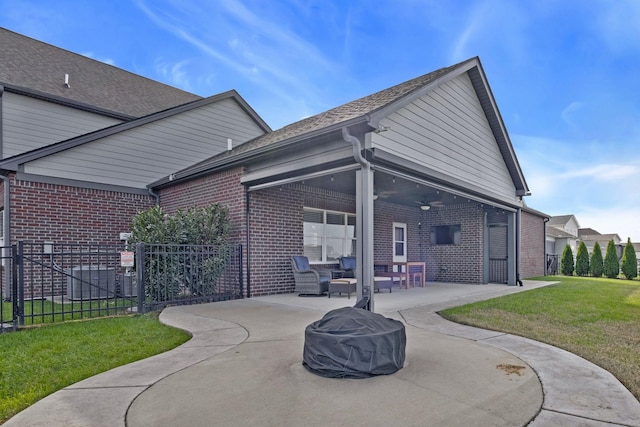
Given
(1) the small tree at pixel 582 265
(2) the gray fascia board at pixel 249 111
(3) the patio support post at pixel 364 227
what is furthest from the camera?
(1) the small tree at pixel 582 265

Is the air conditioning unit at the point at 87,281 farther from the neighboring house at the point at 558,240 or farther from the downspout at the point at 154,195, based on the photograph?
the neighboring house at the point at 558,240

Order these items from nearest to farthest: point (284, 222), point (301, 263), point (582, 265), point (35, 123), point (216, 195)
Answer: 1. point (301, 263)
2. point (216, 195)
3. point (284, 222)
4. point (35, 123)
5. point (582, 265)

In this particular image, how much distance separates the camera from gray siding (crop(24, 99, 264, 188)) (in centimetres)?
991

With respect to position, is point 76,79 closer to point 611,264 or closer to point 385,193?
point 385,193

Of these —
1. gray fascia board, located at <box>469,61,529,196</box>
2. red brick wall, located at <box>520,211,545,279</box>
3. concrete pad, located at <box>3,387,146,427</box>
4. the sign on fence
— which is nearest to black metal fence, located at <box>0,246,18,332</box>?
the sign on fence

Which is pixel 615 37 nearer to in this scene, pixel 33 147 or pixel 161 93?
pixel 161 93

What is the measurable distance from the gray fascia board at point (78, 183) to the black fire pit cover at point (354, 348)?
879cm

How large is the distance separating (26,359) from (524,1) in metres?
12.2

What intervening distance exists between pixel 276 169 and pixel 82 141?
5.67m

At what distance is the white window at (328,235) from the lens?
10.8m

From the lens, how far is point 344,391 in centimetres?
318

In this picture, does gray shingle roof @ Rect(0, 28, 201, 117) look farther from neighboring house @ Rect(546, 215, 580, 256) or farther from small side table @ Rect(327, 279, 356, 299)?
neighboring house @ Rect(546, 215, 580, 256)

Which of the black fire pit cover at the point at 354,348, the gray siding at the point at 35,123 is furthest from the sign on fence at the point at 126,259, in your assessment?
the gray siding at the point at 35,123

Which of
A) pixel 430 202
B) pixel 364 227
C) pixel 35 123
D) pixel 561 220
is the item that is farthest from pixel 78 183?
pixel 561 220
